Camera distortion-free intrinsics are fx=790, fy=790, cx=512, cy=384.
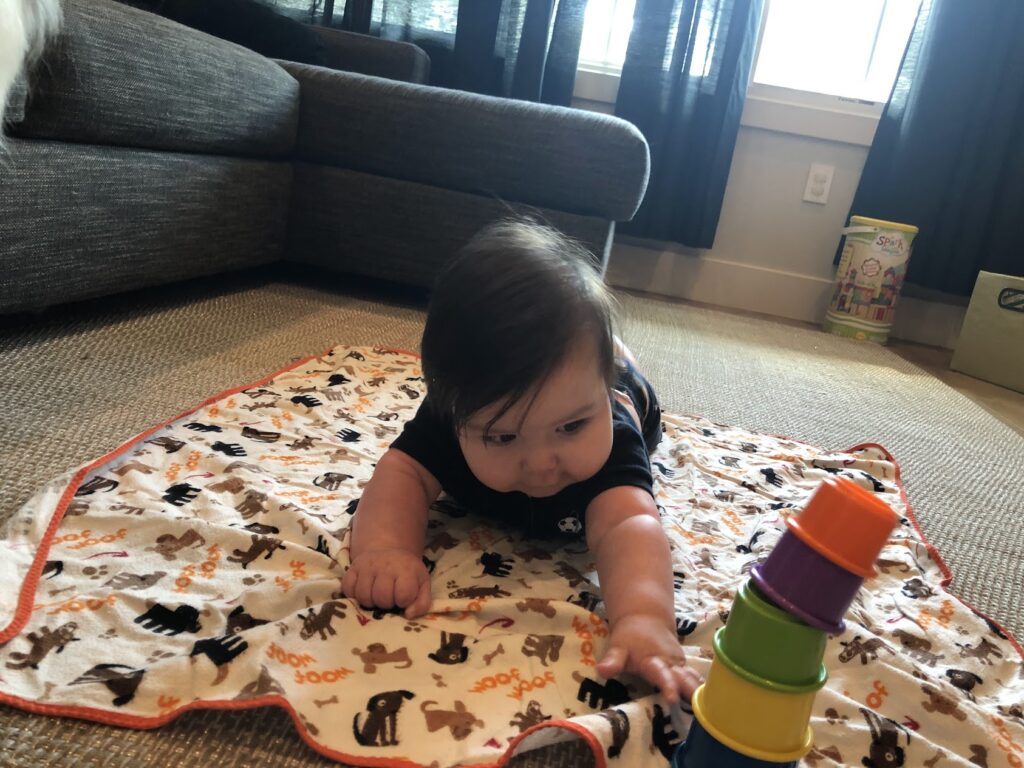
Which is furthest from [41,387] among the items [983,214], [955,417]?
[983,214]

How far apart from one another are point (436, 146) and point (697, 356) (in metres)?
0.76

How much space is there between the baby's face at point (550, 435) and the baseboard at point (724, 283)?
2124 millimetres

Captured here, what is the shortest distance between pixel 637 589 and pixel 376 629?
8.1 inches

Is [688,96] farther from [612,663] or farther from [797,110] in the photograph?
[612,663]

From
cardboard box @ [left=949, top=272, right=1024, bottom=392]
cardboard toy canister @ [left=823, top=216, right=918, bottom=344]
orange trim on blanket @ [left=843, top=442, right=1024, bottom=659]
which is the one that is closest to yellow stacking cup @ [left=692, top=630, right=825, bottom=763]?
orange trim on blanket @ [left=843, top=442, right=1024, bottom=659]

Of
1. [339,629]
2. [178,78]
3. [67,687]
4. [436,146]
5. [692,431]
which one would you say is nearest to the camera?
[67,687]

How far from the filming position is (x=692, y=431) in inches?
46.6

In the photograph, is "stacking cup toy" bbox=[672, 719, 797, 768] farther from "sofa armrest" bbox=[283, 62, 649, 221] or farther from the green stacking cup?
"sofa armrest" bbox=[283, 62, 649, 221]

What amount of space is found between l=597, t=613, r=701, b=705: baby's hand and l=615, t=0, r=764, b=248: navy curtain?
218cm

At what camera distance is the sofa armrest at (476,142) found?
1705mm

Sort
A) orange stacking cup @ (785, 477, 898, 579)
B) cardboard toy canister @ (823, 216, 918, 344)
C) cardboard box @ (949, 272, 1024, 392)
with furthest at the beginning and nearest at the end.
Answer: cardboard toy canister @ (823, 216, 918, 344) < cardboard box @ (949, 272, 1024, 392) < orange stacking cup @ (785, 477, 898, 579)

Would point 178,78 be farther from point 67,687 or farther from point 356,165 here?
point 67,687

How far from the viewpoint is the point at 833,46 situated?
107 inches

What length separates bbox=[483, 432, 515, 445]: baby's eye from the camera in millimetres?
654
